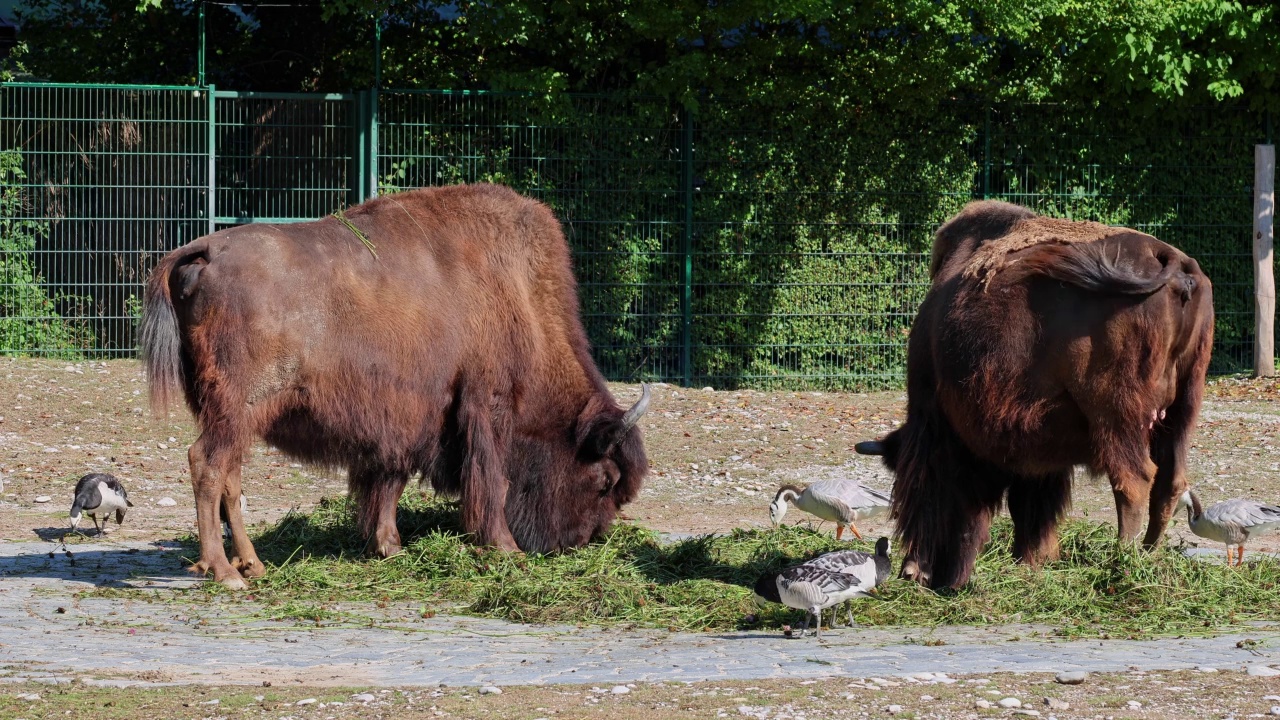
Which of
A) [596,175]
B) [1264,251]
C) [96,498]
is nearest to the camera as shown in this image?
[96,498]

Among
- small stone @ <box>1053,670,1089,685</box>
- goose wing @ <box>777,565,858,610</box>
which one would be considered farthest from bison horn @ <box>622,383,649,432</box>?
small stone @ <box>1053,670,1089,685</box>

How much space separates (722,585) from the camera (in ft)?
24.1

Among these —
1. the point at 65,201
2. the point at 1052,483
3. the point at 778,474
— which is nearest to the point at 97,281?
the point at 65,201

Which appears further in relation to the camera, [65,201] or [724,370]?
[724,370]

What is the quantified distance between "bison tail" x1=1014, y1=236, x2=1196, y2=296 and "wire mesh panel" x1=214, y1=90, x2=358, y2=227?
10.2 m

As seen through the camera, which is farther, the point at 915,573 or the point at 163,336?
the point at 163,336

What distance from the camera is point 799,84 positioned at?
53.7 feet

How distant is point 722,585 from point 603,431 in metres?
1.54

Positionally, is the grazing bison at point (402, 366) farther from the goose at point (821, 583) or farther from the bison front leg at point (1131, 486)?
the bison front leg at point (1131, 486)

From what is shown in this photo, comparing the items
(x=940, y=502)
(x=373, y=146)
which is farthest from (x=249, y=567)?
(x=373, y=146)

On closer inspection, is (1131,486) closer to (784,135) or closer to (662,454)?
(662,454)

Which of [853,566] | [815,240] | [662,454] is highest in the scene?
[815,240]

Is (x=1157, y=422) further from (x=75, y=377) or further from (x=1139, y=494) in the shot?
(x=75, y=377)

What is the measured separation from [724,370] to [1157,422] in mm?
9306
